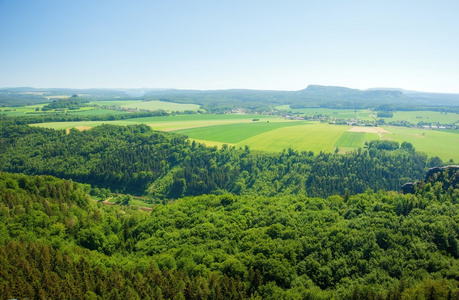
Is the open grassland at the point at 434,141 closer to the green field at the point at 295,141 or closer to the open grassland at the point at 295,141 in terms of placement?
the green field at the point at 295,141

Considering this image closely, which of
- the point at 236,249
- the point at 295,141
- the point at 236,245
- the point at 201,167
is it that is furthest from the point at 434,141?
the point at 236,249

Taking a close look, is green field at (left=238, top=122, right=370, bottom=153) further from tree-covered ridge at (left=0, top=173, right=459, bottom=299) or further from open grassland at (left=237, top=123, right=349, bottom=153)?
tree-covered ridge at (left=0, top=173, right=459, bottom=299)

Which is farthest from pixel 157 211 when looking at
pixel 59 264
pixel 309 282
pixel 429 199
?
pixel 429 199

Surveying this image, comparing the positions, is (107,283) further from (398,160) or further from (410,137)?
(410,137)

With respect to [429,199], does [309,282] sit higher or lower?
lower

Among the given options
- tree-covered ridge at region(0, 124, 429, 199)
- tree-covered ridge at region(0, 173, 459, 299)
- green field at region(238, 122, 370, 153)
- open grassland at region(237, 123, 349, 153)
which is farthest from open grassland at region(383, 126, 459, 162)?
tree-covered ridge at region(0, 173, 459, 299)

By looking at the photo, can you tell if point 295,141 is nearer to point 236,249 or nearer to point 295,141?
point 295,141

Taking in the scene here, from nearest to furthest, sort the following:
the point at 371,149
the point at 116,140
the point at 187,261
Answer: the point at 187,261, the point at 371,149, the point at 116,140
